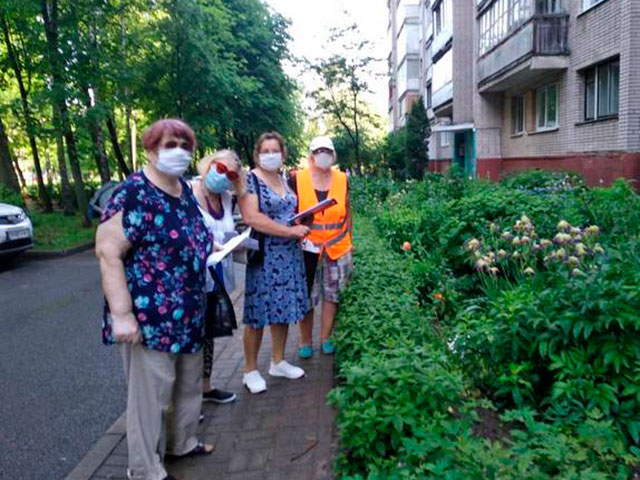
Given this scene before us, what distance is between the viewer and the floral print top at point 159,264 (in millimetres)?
2846

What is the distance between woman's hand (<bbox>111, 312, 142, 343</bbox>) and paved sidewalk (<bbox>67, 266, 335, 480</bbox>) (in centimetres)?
94

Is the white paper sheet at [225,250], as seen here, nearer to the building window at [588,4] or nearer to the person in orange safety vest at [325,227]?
the person in orange safety vest at [325,227]

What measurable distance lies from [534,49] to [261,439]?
15.5m

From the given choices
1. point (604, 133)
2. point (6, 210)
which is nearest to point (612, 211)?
point (604, 133)

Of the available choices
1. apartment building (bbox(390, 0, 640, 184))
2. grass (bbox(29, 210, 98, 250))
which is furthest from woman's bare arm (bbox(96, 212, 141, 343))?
apartment building (bbox(390, 0, 640, 184))

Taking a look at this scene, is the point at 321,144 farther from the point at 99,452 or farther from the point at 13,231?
the point at 13,231

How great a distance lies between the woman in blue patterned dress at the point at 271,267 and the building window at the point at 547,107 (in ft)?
49.6

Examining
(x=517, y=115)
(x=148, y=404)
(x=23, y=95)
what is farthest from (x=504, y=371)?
(x=517, y=115)

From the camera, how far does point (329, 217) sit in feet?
15.6

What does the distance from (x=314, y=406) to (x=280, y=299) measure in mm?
792

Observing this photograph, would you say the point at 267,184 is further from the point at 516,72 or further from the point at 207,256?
the point at 516,72

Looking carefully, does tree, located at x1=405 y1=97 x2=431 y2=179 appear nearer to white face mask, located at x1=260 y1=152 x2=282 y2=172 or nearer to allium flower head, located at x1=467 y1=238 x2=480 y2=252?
allium flower head, located at x1=467 y1=238 x2=480 y2=252

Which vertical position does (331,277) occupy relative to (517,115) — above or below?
below

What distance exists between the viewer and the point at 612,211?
6.32 metres
